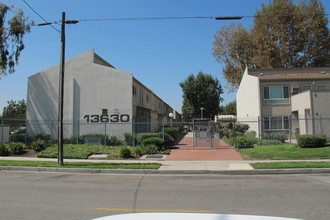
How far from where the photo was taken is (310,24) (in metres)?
32.4

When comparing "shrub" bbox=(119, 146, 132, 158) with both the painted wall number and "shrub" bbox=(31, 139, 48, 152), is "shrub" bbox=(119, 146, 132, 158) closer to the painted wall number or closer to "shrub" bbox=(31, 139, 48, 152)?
"shrub" bbox=(31, 139, 48, 152)

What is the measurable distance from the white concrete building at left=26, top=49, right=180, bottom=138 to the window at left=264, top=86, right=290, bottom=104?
11063mm

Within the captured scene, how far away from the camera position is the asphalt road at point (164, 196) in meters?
5.28

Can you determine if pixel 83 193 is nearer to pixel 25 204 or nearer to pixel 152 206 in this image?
pixel 25 204

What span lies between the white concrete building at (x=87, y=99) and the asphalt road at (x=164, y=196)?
37.9 feet

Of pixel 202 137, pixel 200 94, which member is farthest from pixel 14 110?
pixel 202 137

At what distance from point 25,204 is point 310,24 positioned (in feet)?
120

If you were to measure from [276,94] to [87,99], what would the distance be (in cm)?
1708

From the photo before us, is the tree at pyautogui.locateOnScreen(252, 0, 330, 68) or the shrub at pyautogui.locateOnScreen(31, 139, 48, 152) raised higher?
the tree at pyautogui.locateOnScreen(252, 0, 330, 68)

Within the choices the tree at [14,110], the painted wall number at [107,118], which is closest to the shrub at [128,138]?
the painted wall number at [107,118]

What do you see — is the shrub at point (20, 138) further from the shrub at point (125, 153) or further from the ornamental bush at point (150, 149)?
the ornamental bush at point (150, 149)

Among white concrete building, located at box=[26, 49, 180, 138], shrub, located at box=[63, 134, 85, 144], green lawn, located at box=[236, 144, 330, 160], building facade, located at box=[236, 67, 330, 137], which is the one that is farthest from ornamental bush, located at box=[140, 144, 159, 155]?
building facade, located at box=[236, 67, 330, 137]

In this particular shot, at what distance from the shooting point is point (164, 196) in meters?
6.70

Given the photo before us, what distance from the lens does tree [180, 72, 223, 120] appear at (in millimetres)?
42156
